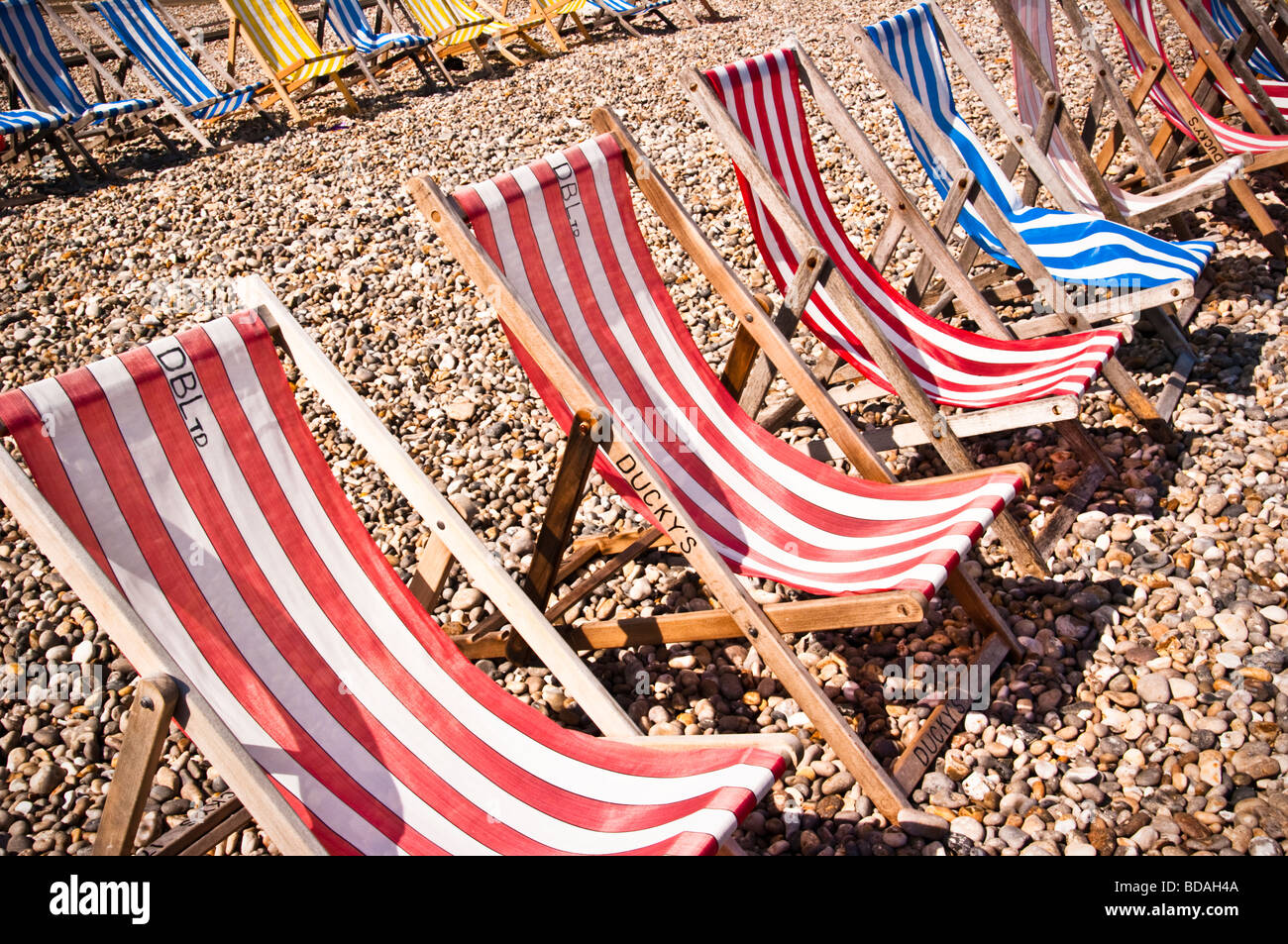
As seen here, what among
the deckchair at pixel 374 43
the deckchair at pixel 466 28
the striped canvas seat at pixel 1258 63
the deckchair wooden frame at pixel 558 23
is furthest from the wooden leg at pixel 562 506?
the deckchair wooden frame at pixel 558 23

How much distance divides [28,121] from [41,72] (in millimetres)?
963

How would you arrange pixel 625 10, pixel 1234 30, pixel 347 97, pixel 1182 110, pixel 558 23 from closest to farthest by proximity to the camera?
pixel 1182 110, pixel 1234 30, pixel 347 97, pixel 625 10, pixel 558 23

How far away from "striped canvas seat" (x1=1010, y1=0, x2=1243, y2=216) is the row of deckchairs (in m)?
5.20

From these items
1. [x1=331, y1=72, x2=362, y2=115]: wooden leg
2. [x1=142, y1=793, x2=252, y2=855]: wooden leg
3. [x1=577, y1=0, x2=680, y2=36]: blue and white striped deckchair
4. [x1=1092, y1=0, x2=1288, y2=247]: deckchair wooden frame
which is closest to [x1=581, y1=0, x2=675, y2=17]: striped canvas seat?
[x1=577, y1=0, x2=680, y2=36]: blue and white striped deckchair

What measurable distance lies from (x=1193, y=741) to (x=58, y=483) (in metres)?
2.43

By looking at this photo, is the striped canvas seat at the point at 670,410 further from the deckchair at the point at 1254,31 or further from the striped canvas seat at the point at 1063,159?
the deckchair at the point at 1254,31

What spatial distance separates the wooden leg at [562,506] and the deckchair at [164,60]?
6621 millimetres

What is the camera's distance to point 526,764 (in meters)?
2.03

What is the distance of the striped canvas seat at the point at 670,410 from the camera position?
7.97 ft

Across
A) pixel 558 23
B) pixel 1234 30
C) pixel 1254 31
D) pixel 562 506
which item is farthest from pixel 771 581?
pixel 558 23

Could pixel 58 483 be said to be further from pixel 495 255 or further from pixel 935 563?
pixel 935 563

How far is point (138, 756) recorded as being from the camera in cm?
163

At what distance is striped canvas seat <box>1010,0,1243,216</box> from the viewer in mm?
4098

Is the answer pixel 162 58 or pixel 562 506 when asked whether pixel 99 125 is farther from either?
pixel 562 506
